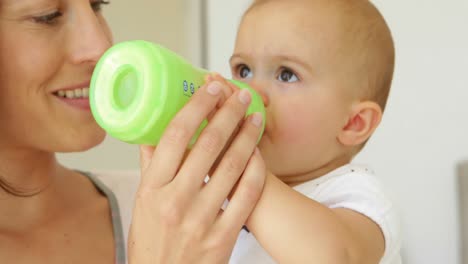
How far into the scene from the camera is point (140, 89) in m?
0.66

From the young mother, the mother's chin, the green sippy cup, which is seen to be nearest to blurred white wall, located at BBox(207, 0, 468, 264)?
the young mother

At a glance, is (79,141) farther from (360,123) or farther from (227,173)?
(360,123)

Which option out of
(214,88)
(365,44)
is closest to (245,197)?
(214,88)

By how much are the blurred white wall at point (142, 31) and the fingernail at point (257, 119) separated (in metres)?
1.39

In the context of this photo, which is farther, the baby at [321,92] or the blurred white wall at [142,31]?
the blurred white wall at [142,31]

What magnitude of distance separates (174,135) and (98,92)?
0.10 meters

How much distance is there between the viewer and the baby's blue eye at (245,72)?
3.02ft

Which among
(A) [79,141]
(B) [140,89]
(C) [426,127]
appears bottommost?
(C) [426,127]

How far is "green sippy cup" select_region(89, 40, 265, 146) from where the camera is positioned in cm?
65

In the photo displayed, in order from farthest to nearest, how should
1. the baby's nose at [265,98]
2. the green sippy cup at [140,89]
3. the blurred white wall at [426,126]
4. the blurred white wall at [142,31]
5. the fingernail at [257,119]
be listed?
the blurred white wall at [142,31]
the blurred white wall at [426,126]
the baby's nose at [265,98]
the fingernail at [257,119]
the green sippy cup at [140,89]

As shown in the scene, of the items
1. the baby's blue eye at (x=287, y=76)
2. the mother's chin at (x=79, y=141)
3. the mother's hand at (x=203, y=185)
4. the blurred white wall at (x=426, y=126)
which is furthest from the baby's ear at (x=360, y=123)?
the blurred white wall at (x=426, y=126)

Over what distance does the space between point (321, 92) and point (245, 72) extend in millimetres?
123

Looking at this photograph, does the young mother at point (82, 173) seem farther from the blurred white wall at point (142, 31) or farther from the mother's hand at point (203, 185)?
the blurred white wall at point (142, 31)

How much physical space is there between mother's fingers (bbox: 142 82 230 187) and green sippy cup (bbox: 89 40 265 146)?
1cm
